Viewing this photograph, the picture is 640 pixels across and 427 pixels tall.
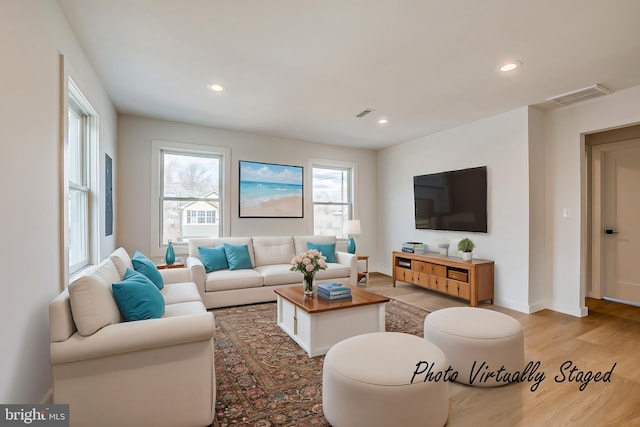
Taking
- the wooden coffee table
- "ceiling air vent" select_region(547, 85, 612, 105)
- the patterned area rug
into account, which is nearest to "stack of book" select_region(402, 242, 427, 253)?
the patterned area rug

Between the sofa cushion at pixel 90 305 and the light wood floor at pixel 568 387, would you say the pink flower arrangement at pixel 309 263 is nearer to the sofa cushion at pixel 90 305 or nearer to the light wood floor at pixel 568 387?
the light wood floor at pixel 568 387

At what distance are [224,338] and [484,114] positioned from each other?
161 inches

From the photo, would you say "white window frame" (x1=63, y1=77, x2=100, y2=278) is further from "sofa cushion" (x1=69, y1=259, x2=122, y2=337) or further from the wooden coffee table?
the wooden coffee table

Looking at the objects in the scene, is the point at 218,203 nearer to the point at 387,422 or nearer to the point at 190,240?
the point at 190,240

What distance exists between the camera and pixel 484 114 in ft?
13.1

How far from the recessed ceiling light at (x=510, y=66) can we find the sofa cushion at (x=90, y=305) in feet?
11.4

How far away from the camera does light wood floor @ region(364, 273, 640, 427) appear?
1.75 metres

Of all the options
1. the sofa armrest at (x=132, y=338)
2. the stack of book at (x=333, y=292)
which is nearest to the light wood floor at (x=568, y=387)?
the stack of book at (x=333, y=292)

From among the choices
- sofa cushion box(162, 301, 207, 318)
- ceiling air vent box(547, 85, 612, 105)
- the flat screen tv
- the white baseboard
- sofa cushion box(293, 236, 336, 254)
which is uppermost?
ceiling air vent box(547, 85, 612, 105)

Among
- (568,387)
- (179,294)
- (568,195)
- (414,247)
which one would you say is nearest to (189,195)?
(179,294)

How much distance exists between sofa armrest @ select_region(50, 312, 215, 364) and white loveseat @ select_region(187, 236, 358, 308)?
6.97ft

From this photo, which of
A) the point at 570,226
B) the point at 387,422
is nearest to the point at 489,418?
the point at 387,422

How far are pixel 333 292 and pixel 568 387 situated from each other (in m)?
1.78

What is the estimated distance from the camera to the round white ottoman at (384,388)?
1456mm
